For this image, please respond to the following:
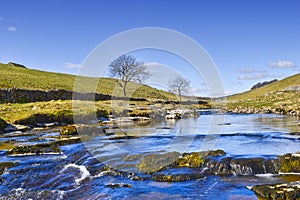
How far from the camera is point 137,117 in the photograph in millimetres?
45375

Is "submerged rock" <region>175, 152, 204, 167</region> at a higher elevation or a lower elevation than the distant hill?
lower

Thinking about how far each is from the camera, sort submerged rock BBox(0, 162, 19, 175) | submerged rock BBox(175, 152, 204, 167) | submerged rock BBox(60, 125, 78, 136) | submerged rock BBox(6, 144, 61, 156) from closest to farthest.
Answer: submerged rock BBox(175, 152, 204, 167) → submerged rock BBox(0, 162, 19, 175) → submerged rock BBox(6, 144, 61, 156) → submerged rock BBox(60, 125, 78, 136)

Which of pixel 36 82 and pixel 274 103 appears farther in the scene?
pixel 36 82

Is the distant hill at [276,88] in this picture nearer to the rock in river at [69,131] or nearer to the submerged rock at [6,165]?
the rock in river at [69,131]

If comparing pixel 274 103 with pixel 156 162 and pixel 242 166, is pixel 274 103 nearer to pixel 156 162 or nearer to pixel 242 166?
pixel 242 166

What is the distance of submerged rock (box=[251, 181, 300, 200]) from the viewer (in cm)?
960

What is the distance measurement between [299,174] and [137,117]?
3409cm

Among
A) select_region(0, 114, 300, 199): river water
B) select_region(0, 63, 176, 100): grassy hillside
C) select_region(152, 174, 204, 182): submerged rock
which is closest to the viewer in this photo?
select_region(0, 114, 300, 199): river water

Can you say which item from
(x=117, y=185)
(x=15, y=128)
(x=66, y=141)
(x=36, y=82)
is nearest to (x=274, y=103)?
(x=15, y=128)

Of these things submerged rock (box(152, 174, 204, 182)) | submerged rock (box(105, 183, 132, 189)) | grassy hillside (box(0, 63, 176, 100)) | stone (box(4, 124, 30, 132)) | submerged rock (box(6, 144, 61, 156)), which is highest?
grassy hillside (box(0, 63, 176, 100))

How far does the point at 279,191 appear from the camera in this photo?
9984 mm

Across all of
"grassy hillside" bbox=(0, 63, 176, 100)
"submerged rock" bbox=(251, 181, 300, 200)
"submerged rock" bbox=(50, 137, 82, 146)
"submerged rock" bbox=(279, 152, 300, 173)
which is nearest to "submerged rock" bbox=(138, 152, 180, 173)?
"submerged rock" bbox=(251, 181, 300, 200)

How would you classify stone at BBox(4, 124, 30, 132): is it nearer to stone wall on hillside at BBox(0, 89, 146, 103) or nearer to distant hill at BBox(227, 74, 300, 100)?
stone wall on hillside at BBox(0, 89, 146, 103)

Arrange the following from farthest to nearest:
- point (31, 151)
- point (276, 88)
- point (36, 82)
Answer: point (276, 88) < point (36, 82) < point (31, 151)
